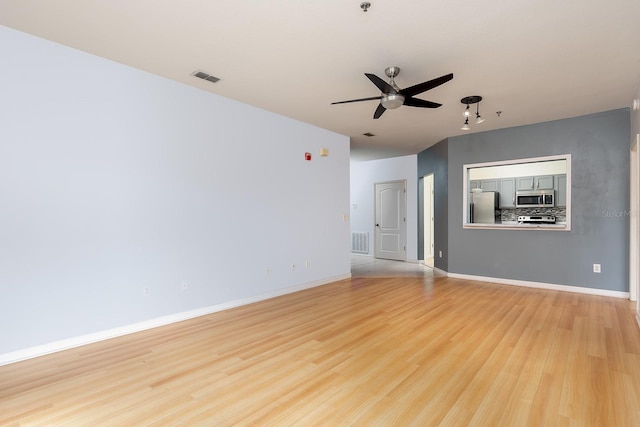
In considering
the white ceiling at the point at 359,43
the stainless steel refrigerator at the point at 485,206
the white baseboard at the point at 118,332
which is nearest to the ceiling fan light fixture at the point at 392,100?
the white ceiling at the point at 359,43

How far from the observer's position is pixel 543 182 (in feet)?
23.9

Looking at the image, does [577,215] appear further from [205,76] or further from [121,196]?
[121,196]

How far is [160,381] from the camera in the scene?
2393 mm

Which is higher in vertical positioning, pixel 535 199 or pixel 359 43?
pixel 359 43

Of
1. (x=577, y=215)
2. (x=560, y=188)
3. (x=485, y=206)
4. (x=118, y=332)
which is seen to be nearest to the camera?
(x=118, y=332)

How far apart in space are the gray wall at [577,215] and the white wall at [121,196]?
12.3 feet

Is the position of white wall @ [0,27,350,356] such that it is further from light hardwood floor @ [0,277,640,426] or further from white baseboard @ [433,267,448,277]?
white baseboard @ [433,267,448,277]

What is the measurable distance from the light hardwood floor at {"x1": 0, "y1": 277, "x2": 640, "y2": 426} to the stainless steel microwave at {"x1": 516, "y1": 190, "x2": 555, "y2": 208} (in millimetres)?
3605

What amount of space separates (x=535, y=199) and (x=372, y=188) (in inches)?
152

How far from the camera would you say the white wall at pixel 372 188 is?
834cm

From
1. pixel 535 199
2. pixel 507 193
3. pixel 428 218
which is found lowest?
pixel 428 218

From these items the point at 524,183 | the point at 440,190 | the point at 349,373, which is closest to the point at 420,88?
the point at 349,373

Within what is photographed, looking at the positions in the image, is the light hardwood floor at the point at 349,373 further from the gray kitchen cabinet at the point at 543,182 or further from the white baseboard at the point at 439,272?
the gray kitchen cabinet at the point at 543,182

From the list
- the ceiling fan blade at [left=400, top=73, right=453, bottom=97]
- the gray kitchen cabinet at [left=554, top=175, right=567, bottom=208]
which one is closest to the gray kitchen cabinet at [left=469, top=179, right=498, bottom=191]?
the gray kitchen cabinet at [left=554, top=175, right=567, bottom=208]
